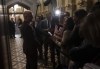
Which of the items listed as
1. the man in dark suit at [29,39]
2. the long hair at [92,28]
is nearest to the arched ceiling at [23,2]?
the man in dark suit at [29,39]

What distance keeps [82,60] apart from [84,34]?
0.41m

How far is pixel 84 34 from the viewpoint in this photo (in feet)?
8.14

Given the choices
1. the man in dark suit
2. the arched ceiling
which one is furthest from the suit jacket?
the arched ceiling

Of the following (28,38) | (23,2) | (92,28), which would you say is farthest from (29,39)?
(23,2)

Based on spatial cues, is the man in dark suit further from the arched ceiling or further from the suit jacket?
the arched ceiling

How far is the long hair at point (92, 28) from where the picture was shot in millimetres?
2393

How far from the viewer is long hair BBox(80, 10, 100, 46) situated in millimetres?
2393

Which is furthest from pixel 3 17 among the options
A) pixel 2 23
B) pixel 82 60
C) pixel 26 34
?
pixel 26 34

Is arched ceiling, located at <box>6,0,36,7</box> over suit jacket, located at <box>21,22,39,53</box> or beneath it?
over

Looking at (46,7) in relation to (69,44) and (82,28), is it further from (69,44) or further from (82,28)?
(82,28)

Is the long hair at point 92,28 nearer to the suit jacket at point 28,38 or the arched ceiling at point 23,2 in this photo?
the suit jacket at point 28,38

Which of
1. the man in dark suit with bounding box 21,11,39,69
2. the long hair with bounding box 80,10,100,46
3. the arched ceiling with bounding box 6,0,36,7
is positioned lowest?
the man in dark suit with bounding box 21,11,39,69

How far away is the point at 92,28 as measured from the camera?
7.96 feet

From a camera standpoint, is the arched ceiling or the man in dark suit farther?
the arched ceiling
